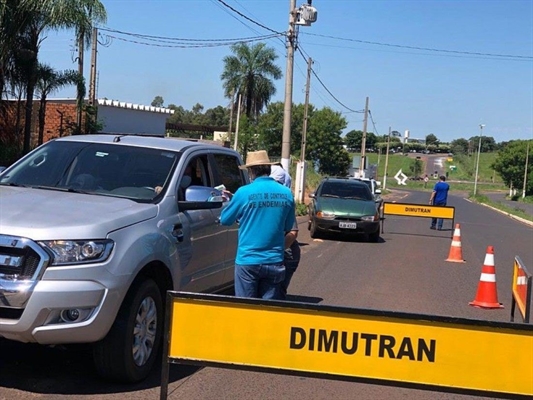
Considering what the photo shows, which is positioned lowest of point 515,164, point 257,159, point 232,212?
point 232,212

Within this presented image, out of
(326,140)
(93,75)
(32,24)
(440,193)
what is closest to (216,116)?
(326,140)

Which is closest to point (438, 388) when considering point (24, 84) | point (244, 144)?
point (24, 84)

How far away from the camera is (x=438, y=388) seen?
3918 millimetres

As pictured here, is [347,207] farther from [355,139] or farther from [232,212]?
[355,139]

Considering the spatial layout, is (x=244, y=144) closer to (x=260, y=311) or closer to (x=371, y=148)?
(x=260, y=311)

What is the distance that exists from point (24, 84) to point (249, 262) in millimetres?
19516

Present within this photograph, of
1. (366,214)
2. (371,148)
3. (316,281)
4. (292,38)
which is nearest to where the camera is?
(316,281)

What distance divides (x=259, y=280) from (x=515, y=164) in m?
106

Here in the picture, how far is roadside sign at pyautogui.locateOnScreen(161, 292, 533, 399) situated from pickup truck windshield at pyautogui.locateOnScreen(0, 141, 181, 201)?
2380 millimetres

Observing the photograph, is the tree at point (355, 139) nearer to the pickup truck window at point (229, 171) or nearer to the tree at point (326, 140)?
the tree at point (326, 140)

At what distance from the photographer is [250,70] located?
2067 inches

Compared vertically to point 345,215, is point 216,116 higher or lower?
higher

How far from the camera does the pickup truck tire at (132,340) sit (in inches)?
213

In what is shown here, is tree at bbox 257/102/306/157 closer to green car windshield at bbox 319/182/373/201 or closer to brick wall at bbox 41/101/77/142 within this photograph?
brick wall at bbox 41/101/77/142
